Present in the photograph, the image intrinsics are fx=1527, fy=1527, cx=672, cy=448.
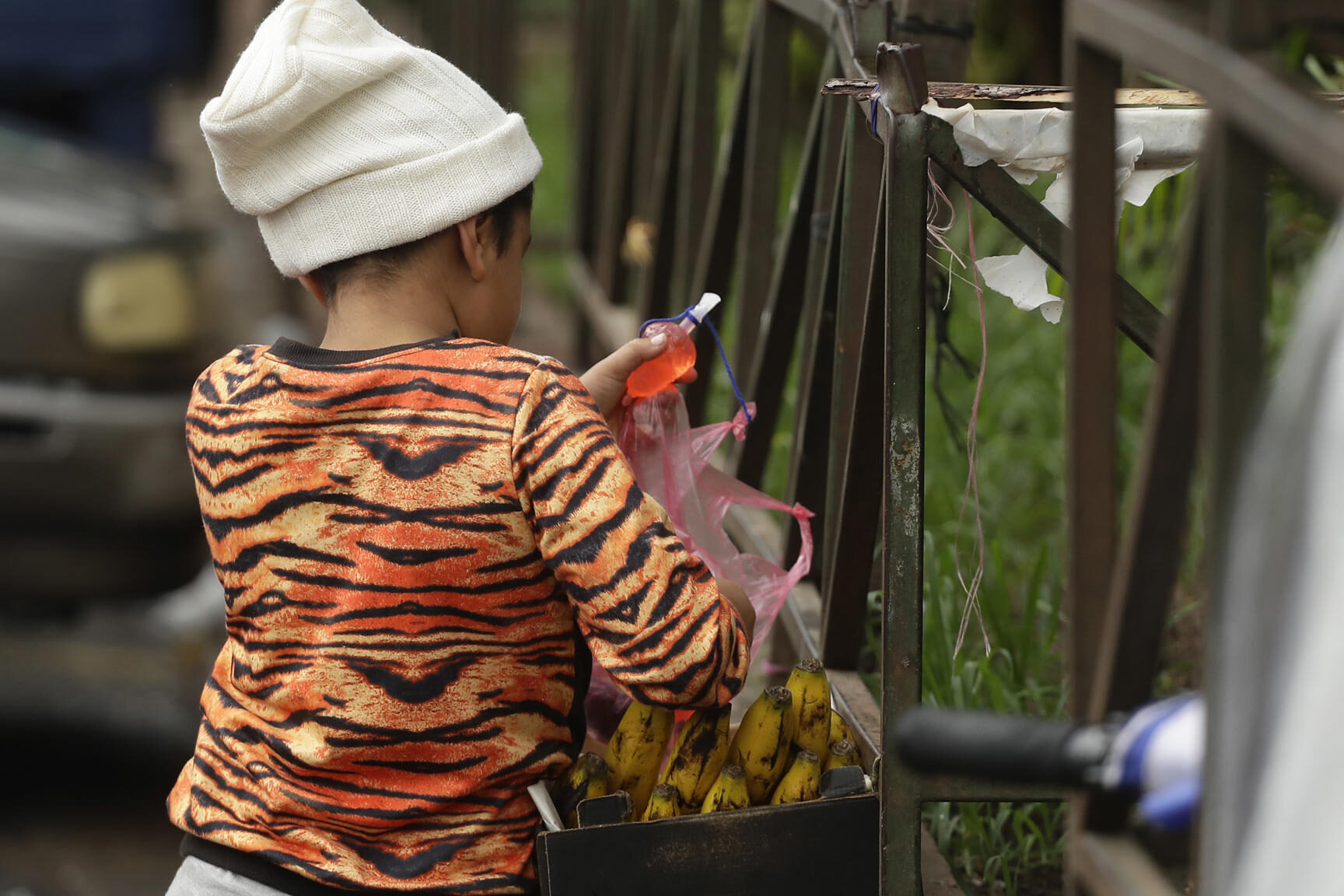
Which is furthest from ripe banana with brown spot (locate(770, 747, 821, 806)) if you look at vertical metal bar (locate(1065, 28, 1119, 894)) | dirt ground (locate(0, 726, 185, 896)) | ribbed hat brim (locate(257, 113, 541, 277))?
dirt ground (locate(0, 726, 185, 896))

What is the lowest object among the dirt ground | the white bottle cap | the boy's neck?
the dirt ground

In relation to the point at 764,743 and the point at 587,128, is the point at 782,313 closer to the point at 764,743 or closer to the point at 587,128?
the point at 764,743

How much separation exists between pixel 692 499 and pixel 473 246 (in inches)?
20.7

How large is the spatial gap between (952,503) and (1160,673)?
67cm

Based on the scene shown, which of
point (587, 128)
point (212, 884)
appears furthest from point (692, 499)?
point (587, 128)

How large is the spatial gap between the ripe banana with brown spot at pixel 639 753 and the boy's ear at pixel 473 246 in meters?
0.55

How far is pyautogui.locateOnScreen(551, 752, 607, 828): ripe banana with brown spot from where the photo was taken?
1723 millimetres

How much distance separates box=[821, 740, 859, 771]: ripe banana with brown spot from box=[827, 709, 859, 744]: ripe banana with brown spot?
0.8 inches

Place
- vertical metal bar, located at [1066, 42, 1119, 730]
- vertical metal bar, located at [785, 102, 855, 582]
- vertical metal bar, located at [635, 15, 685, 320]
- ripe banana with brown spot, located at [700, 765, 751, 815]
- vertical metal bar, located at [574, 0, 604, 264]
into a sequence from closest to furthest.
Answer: vertical metal bar, located at [1066, 42, 1119, 730] → ripe banana with brown spot, located at [700, 765, 751, 815] → vertical metal bar, located at [785, 102, 855, 582] → vertical metal bar, located at [635, 15, 685, 320] → vertical metal bar, located at [574, 0, 604, 264]

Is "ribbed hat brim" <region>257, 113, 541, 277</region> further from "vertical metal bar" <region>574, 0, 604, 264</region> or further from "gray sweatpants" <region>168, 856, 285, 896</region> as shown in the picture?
"vertical metal bar" <region>574, 0, 604, 264</region>

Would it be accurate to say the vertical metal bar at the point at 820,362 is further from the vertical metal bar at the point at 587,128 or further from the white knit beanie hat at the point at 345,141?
the vertical metal bar at the point at 587,128

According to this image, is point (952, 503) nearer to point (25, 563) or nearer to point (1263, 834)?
point (25, 563)

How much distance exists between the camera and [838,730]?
194 centimetres

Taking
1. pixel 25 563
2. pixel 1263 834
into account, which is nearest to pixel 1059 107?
pixel 1263 834
